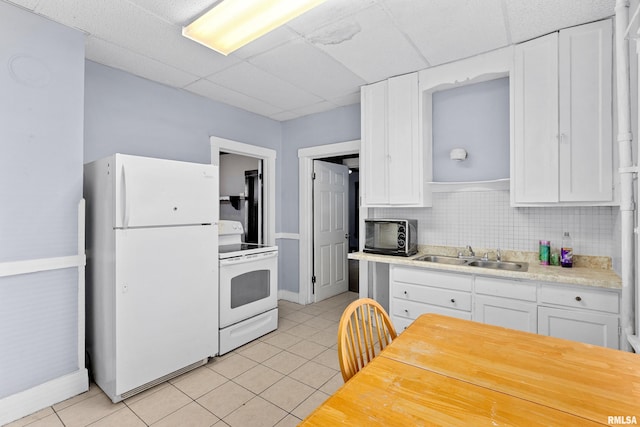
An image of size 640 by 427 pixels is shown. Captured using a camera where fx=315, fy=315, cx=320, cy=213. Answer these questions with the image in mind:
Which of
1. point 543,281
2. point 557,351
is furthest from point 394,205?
point 557,351

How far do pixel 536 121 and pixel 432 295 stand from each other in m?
1.63

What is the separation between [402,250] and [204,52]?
245 cm

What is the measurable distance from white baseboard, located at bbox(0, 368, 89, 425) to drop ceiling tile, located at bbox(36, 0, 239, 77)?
244 cm

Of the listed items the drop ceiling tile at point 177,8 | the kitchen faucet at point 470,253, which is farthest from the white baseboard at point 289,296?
the drop ceiling tile at point 177,8

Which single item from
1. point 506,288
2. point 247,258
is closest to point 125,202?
point 247,258

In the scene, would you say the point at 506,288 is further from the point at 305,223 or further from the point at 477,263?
the point at 305,223

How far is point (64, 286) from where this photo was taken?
2189mm

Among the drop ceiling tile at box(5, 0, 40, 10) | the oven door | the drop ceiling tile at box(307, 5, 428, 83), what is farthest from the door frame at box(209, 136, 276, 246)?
the drop ceiling tile at box(5, 0, 40, 10)

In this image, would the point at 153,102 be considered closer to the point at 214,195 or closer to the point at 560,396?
the point at 214,195

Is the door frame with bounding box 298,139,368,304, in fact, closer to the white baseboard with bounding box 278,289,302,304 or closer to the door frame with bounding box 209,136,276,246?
the white baseboard with bounding box 278,289,302,304

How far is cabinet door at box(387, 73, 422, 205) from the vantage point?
301 centimetres

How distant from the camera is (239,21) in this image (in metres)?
2.06

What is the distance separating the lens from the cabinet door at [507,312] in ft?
7.55

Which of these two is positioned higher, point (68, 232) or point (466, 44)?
point (466, 44)
